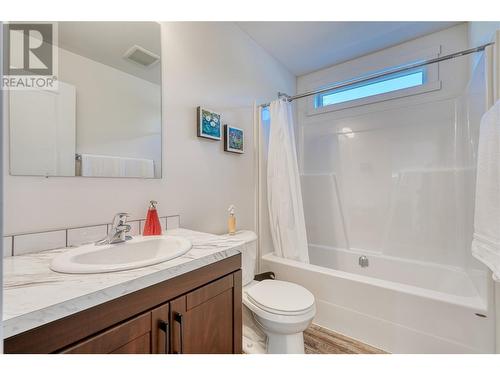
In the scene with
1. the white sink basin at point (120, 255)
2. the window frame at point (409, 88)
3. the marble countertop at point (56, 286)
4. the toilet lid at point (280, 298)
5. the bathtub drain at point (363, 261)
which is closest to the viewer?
the marble countertop at point (56, 286)

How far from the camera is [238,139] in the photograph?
1834 mm

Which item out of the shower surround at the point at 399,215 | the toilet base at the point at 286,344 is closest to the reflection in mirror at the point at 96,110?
the toilet base at the point at 286,344

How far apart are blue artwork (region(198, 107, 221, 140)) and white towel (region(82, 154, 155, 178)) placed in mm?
427

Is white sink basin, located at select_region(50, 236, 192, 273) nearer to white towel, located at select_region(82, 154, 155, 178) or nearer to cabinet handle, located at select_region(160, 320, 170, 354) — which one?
cabinet handle, located at select_region(160, 320, 170, 354)

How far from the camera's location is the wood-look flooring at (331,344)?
1435 mm

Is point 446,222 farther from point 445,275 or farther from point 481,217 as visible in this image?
point 481,217

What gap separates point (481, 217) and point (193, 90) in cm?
186

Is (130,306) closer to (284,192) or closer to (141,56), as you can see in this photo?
(141,56)

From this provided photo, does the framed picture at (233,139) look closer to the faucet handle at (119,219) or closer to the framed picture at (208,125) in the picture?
the framed picture at (208,125)

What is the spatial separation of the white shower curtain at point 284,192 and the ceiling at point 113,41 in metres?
1.06

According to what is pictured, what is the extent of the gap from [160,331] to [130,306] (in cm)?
14

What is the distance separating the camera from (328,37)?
199cm

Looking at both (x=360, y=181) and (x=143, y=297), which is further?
(x=360, y=181)
